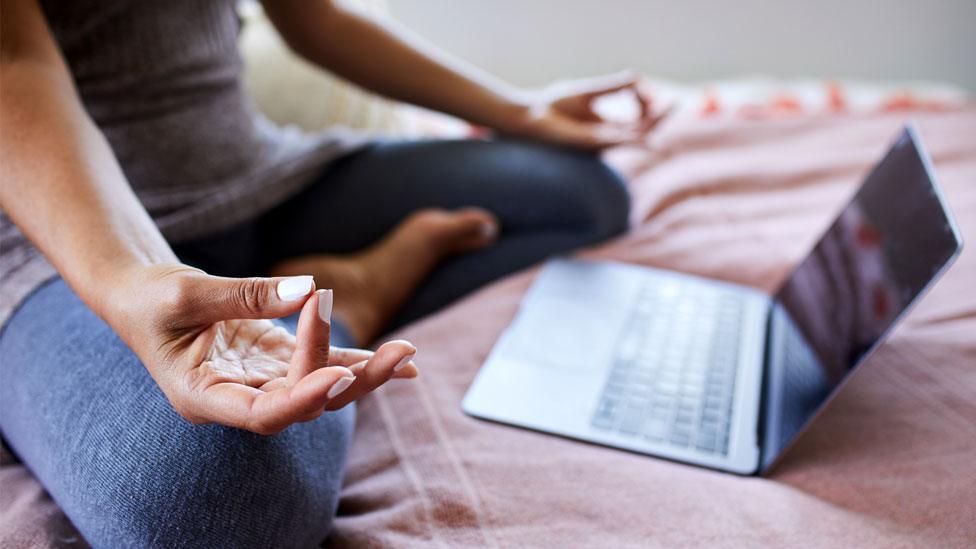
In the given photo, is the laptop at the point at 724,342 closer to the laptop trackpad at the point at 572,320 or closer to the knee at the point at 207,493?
the laptop trackpad at the point at 572,320

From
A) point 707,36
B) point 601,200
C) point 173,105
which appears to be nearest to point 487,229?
point 601,200

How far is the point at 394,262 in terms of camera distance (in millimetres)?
988

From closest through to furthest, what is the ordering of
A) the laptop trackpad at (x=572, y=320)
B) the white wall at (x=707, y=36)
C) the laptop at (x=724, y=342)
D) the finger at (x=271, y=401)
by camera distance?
the finger at (x=271, y=401)
the laptop at (x=724, y=342)
the laptop trackpad at (x=572, y=320)
the white wall at (x=707, y=36)

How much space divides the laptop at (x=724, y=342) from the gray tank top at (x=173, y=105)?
0.35 meters

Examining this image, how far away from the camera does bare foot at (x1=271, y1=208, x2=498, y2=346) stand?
0.95 m

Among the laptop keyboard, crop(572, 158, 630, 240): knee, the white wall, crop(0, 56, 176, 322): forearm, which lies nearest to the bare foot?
crop(572, 158, 630, 240): knee

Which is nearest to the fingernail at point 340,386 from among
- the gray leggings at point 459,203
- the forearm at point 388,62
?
the gray leggings at point 459,203

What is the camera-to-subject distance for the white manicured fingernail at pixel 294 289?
48 cm

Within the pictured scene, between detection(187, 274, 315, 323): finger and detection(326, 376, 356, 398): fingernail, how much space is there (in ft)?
0.18

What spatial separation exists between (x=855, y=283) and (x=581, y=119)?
1.52 ft

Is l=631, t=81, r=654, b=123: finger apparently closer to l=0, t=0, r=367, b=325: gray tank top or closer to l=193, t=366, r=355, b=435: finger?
l=0, t=0, r=367, b=325: gray tank top

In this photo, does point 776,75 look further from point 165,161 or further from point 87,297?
point 87,297

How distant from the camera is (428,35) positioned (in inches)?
74.5

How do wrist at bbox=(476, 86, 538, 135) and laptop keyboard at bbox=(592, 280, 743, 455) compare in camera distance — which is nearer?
laptop keyboard at bbox=(592, 280, 743, 455)
